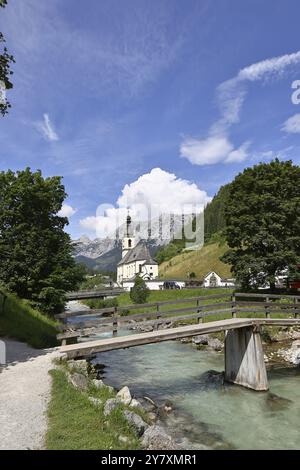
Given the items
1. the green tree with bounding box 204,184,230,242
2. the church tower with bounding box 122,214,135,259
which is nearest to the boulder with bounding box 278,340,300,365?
the green tree with bounding box 204,184,230,242

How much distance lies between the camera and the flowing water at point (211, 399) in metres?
10.0

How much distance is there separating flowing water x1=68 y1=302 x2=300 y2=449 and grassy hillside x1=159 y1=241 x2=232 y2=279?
241ft

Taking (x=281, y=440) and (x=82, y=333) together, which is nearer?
(x=281, y=440)

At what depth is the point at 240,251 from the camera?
34844 mm

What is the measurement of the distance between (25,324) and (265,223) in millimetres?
24855

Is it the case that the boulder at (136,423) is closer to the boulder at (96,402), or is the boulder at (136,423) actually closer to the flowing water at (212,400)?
the boulder at (96,402)

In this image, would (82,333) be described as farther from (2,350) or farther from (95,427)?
(95,427)

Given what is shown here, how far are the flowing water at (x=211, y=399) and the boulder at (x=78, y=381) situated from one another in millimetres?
3082

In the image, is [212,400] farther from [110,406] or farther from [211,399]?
[110,406]

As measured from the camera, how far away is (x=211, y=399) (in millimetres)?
13570

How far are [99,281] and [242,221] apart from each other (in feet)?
382

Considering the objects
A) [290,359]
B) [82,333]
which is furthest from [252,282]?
[82,333]
